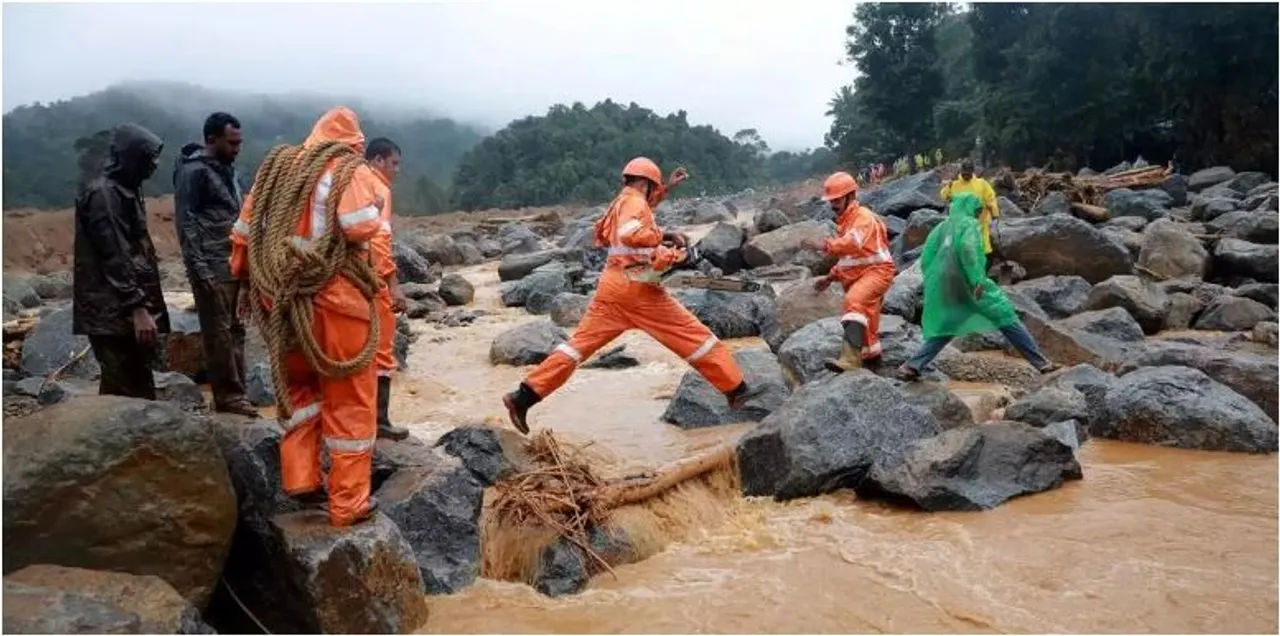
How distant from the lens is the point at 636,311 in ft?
17.6

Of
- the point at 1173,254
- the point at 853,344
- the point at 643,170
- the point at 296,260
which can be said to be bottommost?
the point at 853,344

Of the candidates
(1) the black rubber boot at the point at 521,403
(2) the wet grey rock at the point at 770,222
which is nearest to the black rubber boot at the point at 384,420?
(1) the black rubber boot at the point at 521,403

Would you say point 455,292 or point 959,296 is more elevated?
point 959,296

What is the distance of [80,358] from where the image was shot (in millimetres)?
7305

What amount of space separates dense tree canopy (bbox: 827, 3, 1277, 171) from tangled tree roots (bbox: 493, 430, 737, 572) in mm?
19615

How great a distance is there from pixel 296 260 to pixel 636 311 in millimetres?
2402

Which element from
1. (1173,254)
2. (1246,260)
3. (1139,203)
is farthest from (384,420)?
(1139,203)

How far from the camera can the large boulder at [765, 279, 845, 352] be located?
8.27 metres

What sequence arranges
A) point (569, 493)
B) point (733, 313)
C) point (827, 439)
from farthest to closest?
point (733, 313) → point (827, 439) → point (569, 493)

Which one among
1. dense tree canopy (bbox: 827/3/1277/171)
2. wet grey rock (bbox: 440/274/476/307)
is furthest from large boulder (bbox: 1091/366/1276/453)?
dense tree canopy (bbox: 827/3/1277/171)

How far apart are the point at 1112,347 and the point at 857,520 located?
14.1ft

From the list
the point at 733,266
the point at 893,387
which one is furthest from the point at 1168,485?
the point at 733,266

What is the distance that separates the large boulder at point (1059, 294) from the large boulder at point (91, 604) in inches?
325

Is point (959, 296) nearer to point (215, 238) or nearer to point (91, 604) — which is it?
point (215, 238)
